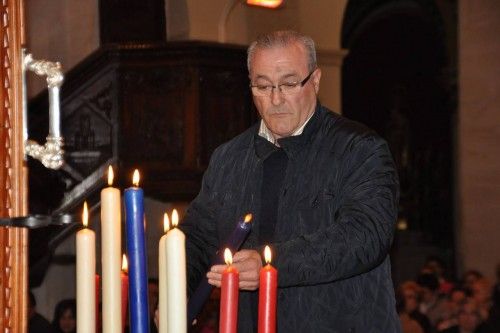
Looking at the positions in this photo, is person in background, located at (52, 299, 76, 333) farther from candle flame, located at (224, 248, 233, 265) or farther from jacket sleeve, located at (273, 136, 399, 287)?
candle flame, located at (224, 248, 233, 265)

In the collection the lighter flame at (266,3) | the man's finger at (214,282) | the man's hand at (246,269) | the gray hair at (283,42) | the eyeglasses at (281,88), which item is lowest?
the man's finger at (214,282)

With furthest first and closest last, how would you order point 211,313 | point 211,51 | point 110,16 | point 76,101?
1. point 110,16
2. point 76,101
3. point 211,51
4. point 211,313

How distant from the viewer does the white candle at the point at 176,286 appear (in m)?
1.71

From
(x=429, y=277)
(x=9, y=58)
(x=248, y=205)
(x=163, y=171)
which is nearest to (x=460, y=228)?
(x=429, y=277)

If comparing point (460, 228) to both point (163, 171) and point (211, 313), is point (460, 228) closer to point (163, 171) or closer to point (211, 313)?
point (163, 171)

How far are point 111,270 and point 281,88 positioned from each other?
130 cm

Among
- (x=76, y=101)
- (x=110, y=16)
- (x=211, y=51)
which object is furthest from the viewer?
(x=110, y=16)

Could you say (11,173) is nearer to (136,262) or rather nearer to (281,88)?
(136,262)

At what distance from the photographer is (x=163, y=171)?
32.6ft

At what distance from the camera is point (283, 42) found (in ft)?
9.68

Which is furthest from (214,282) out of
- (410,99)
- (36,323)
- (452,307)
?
(410,99)

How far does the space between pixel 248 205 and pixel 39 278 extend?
796 cm

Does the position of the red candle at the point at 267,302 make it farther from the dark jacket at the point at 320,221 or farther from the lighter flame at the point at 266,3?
the lighter flame at the point at 266,3

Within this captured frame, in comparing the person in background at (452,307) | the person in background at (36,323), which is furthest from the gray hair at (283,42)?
the person in background at (452,307)
